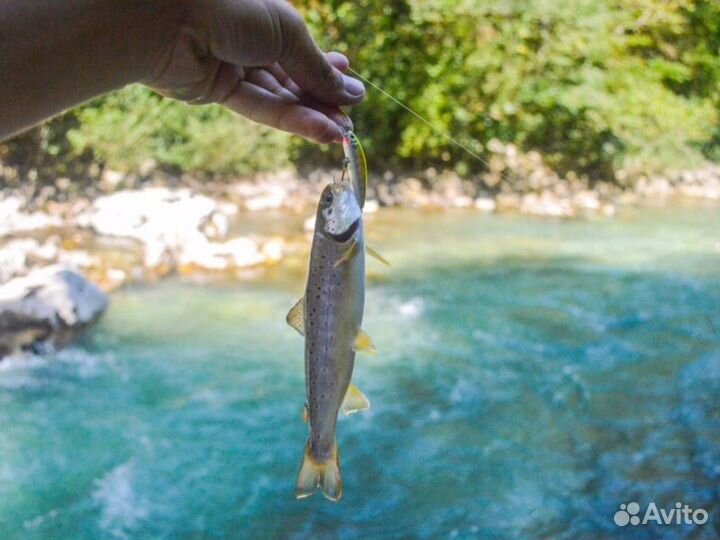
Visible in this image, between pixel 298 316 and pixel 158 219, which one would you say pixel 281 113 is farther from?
pixel 158 219

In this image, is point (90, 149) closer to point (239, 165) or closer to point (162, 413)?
point (239, 165)

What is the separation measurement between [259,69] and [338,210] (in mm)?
590

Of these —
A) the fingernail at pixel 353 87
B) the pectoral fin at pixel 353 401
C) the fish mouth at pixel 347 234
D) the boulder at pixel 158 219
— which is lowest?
the boulder at pixel 158 219

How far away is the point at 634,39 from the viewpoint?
50.0 ft

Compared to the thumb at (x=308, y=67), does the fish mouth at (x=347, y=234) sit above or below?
→ below

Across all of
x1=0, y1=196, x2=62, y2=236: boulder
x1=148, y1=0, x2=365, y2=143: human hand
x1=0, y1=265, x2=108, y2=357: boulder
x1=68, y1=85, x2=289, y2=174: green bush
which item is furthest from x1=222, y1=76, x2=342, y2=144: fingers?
x1=68, y1=85, x2=289, y2=174: green bush

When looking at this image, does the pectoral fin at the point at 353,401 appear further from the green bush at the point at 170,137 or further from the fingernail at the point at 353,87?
the green bush at the point at 170,137

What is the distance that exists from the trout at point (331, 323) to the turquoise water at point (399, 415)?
2712mm

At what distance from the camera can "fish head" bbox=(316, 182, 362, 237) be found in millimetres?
1633

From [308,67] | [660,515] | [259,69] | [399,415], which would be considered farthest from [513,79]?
[308,67]

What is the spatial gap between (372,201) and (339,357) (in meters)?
11.4

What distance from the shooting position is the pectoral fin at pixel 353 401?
1.87m

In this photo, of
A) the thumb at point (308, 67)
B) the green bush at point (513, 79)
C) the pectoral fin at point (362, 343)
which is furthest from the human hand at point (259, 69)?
the green bush at point (513, 79)

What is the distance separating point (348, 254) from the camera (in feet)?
5.57
